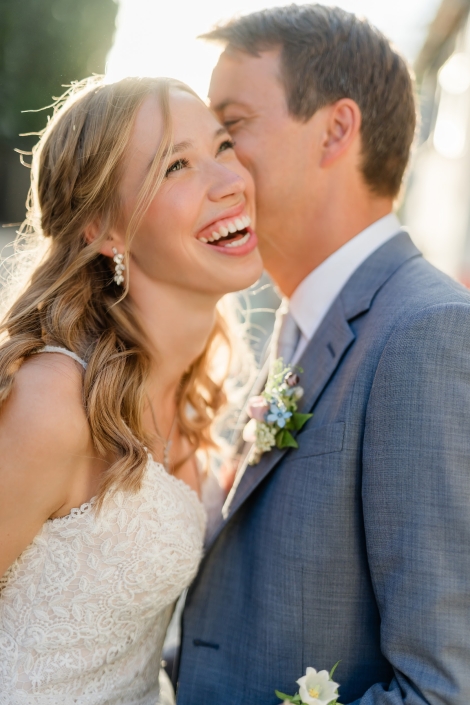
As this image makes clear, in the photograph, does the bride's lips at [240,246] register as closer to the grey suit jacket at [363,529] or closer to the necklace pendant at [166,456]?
the grey suit jacket at [363,529]

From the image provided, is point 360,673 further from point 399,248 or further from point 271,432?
point 399,248

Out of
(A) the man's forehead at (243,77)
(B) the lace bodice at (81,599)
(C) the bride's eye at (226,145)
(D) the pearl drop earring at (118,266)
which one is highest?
(A) the man's forehead at (243,77)

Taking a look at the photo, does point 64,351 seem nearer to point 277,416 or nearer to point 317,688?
point 277,416

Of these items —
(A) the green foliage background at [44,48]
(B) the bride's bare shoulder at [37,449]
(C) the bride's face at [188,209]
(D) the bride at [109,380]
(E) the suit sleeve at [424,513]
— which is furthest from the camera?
(A) the green foliage background at [44,48]

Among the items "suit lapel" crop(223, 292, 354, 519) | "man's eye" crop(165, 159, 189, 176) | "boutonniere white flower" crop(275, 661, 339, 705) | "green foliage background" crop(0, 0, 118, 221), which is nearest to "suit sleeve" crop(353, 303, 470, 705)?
"boutonniere white flower" crop(275, 661, 339, 705)

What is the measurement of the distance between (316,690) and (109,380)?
3.58 feet

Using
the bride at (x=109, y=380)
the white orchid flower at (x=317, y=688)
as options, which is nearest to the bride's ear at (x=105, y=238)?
the bride at (x=109, y=380)

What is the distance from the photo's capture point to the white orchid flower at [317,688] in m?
1.80

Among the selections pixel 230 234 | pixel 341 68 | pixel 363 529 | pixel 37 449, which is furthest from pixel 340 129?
pixel 37 449

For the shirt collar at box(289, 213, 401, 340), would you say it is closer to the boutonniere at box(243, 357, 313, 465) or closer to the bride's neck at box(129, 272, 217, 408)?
the boutonniere at box(243, 357, 313, 465)

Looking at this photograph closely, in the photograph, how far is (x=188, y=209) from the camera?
246 cm

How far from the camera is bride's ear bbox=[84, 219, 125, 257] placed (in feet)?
8.34

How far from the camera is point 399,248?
2.53 metres

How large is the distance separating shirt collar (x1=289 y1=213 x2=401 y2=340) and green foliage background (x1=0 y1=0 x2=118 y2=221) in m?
1.16
